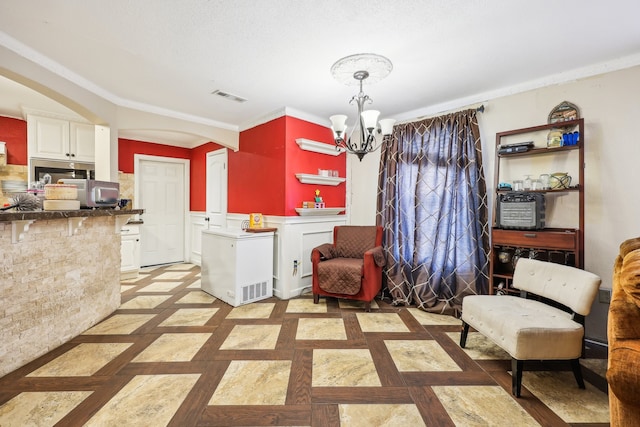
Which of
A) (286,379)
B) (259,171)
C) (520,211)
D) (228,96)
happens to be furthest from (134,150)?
(520,211)

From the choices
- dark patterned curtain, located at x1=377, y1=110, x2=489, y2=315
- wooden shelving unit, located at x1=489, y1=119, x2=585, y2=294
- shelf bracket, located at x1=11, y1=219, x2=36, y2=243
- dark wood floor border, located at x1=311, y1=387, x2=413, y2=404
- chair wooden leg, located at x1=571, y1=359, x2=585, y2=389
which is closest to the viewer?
dark wood floor border, located at x1=311, y1=387, x2=413, y2=404

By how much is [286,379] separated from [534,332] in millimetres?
1607

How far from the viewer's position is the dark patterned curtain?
9.69 ft

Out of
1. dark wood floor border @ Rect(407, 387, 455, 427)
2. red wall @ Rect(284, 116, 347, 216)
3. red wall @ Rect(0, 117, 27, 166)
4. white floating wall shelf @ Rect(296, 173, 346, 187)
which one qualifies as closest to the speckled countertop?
red wall @ Rect(284, 116, 347, 216)

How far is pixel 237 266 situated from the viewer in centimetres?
315

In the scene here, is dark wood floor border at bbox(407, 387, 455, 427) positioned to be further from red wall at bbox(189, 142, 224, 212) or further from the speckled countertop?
red wall at bbox(189, 142, 224, 212)

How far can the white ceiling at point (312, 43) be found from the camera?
1696 mm

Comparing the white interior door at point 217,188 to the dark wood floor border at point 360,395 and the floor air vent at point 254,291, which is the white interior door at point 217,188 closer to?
the floor air vent at point 254,291

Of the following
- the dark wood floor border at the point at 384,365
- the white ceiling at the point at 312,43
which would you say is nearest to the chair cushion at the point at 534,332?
the dark wood floor border at the point at 384,365

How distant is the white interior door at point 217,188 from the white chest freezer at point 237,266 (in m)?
1.03

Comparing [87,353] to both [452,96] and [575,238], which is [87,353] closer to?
[575,238]

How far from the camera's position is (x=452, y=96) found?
9.96 feet

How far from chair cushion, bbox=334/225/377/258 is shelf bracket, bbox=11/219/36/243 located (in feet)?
9.54

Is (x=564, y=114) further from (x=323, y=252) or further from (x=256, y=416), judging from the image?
(x=256, y=416)
